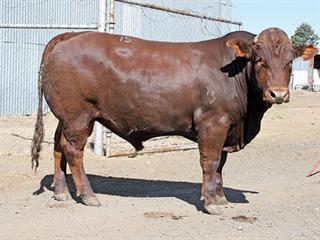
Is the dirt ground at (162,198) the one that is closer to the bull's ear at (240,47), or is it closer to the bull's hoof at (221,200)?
the bull's hoof at (221,200)

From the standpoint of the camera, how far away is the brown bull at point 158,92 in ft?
23.3

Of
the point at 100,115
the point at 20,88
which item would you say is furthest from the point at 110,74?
the point at 20,88

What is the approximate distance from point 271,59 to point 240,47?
1.42 ft

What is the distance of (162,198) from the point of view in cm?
791

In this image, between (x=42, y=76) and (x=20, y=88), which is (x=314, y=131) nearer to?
(x=20, y=88)

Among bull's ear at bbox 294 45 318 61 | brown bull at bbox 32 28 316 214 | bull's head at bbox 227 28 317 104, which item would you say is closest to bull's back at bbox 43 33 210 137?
brown bull at bbox 32 28 316 214

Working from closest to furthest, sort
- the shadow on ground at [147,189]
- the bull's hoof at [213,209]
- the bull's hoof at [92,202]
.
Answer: the bull's hoof at [213,209]
the bull's hoof at [92,202]
the shadow on ground at [147,189]

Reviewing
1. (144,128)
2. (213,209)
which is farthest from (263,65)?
(213,209)

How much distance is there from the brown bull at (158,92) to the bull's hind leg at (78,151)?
12 millimetres

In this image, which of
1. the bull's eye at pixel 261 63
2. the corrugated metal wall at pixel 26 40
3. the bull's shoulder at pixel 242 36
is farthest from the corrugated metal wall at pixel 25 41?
the bull's eye at pixel 261 63

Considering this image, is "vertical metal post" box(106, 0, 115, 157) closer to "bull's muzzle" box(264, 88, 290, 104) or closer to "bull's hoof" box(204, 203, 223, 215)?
"bull's hoof" box(204, 203, 223, 215)

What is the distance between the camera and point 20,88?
743 inches

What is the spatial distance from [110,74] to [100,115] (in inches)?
21.6

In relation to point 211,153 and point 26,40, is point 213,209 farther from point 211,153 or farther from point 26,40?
point 26,40
